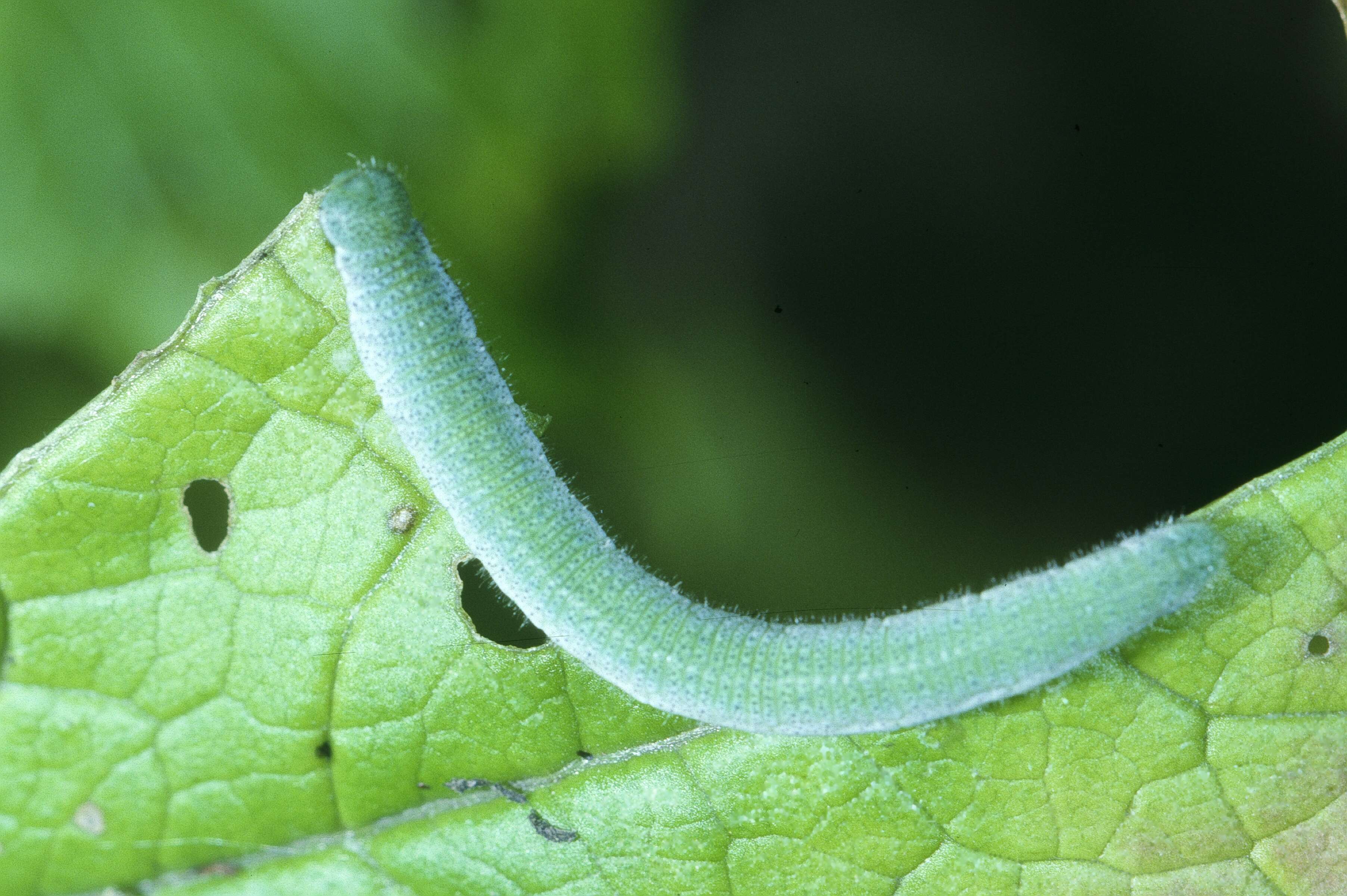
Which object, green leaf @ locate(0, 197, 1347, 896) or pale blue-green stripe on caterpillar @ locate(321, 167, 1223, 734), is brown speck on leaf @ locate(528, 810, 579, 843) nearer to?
green leaf @ locate(0, 197, 1347, 896)

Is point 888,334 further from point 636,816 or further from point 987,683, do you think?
point 636,816

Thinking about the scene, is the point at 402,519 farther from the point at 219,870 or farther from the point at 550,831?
the point at 219,870

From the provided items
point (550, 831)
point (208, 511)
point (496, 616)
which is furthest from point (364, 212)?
point (550, 831)

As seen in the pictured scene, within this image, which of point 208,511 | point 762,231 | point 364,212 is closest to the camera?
point 364,212

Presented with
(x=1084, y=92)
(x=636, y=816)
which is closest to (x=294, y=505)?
(x=636, y=816)

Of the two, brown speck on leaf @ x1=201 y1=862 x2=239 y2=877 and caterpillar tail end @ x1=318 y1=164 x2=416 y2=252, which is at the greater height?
caterpillar tail end @ x1=318 y1=164 x2=416 y2=252

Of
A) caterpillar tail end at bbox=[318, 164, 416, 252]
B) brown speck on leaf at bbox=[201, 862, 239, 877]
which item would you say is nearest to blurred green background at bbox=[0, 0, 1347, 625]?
caterpillar tail end at bbox=[318, 164, 416, 252]

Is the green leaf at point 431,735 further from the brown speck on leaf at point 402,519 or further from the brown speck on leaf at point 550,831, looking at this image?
the brown speck on leaf at point 402,519
